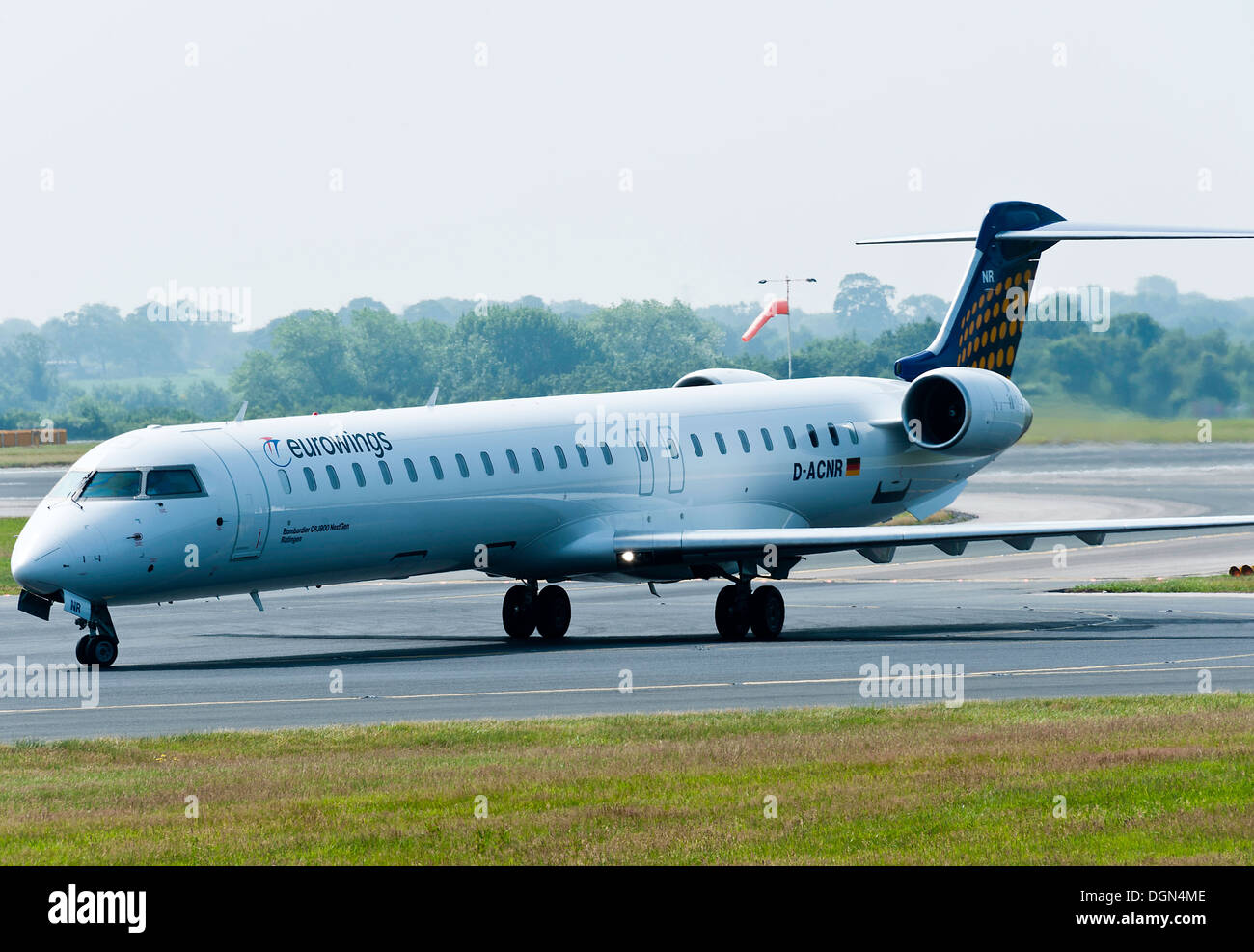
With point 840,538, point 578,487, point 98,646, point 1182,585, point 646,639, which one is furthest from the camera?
point 1182,585

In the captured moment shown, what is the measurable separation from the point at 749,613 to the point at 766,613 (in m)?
0.28

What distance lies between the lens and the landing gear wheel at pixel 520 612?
3161 centimetres

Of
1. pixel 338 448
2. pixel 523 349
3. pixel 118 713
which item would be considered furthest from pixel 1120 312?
pixel 523 349

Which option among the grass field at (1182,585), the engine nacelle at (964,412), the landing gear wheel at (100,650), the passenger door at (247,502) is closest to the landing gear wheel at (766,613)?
the engine nacelle at (964,412)

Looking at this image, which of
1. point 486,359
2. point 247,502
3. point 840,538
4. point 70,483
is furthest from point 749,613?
point 486,359

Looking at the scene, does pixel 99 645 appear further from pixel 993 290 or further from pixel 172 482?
pixel 993 290

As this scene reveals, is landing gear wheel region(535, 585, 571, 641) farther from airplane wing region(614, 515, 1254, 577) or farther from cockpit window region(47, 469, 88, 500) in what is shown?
cockpit window region(47, 469, 88, 500)

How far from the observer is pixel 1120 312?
60.9 metres

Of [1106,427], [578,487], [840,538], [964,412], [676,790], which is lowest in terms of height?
[676,790]

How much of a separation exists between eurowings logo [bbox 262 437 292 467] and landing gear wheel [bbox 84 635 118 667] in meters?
3.32

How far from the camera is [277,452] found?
27.5 m

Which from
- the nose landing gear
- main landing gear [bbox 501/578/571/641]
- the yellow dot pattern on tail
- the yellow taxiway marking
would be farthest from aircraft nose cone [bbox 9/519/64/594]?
the yellow dot pattern on tail

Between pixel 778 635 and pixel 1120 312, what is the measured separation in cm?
3312
